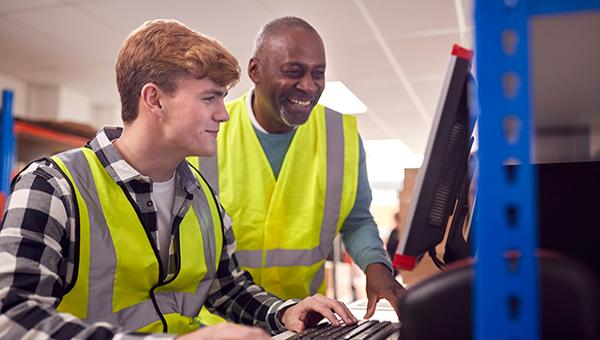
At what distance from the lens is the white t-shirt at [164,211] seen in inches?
40.9

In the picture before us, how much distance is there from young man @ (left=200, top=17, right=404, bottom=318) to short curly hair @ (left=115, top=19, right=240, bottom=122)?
0.44 metres

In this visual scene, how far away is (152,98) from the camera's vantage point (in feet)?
3.45

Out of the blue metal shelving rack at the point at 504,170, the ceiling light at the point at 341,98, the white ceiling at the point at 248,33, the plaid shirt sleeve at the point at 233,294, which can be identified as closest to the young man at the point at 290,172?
the plaid shirt sleeve at the point at 233,294

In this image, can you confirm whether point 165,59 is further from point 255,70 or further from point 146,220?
point 255,70

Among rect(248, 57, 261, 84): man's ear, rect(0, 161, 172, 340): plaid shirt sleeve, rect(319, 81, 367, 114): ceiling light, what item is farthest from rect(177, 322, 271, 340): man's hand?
rect(319, 81, 367, 114): ceiling light

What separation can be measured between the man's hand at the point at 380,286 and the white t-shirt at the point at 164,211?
0.44m

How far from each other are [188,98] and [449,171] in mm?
572

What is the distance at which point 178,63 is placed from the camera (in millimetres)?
1042

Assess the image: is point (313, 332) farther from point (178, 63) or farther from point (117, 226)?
point (178, 63)

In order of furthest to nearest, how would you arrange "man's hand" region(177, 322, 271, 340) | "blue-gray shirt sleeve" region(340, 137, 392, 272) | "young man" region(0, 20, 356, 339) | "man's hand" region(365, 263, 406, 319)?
"blue-gray shirt sleeve" region(340, 137, 392, 272) < "man's hand" region(365, 263, 406, 319) < "young man" region(0, 20, 356, 339) < "man's hand" region(177, 322, 271, 340)

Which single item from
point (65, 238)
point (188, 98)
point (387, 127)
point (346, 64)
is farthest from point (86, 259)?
point (387, 127)

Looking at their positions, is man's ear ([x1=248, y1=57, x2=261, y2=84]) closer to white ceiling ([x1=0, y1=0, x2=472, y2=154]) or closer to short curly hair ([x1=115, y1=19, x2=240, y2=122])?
short curly hair ([x1=115, y1=19, x2=240, y2=122])

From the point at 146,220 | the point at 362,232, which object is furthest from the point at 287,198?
the point at 146,220

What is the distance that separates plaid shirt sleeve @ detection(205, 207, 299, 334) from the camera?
113cm
